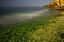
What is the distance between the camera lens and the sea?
247cm

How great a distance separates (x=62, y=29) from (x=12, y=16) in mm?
1064

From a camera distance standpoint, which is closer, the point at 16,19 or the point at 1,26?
the point at 1,26

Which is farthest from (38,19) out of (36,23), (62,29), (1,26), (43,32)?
(1,26)

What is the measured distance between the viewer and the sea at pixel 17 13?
247cm

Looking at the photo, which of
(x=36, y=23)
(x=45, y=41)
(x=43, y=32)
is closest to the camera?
(x=45, y=41)

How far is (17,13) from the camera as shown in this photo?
259 cm

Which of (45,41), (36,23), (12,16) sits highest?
(12,16)

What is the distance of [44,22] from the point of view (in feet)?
8.65

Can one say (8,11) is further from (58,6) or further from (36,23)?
(58,6)

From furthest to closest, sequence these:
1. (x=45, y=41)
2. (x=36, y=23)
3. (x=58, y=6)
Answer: (x=58, y=6) < (x=36, y=23) < (x=45, y=41)

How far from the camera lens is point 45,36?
2.36 m

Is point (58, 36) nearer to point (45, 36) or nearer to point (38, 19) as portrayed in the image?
point (45, 36)

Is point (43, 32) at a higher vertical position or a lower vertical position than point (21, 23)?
lower

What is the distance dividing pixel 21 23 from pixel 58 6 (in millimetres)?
972
